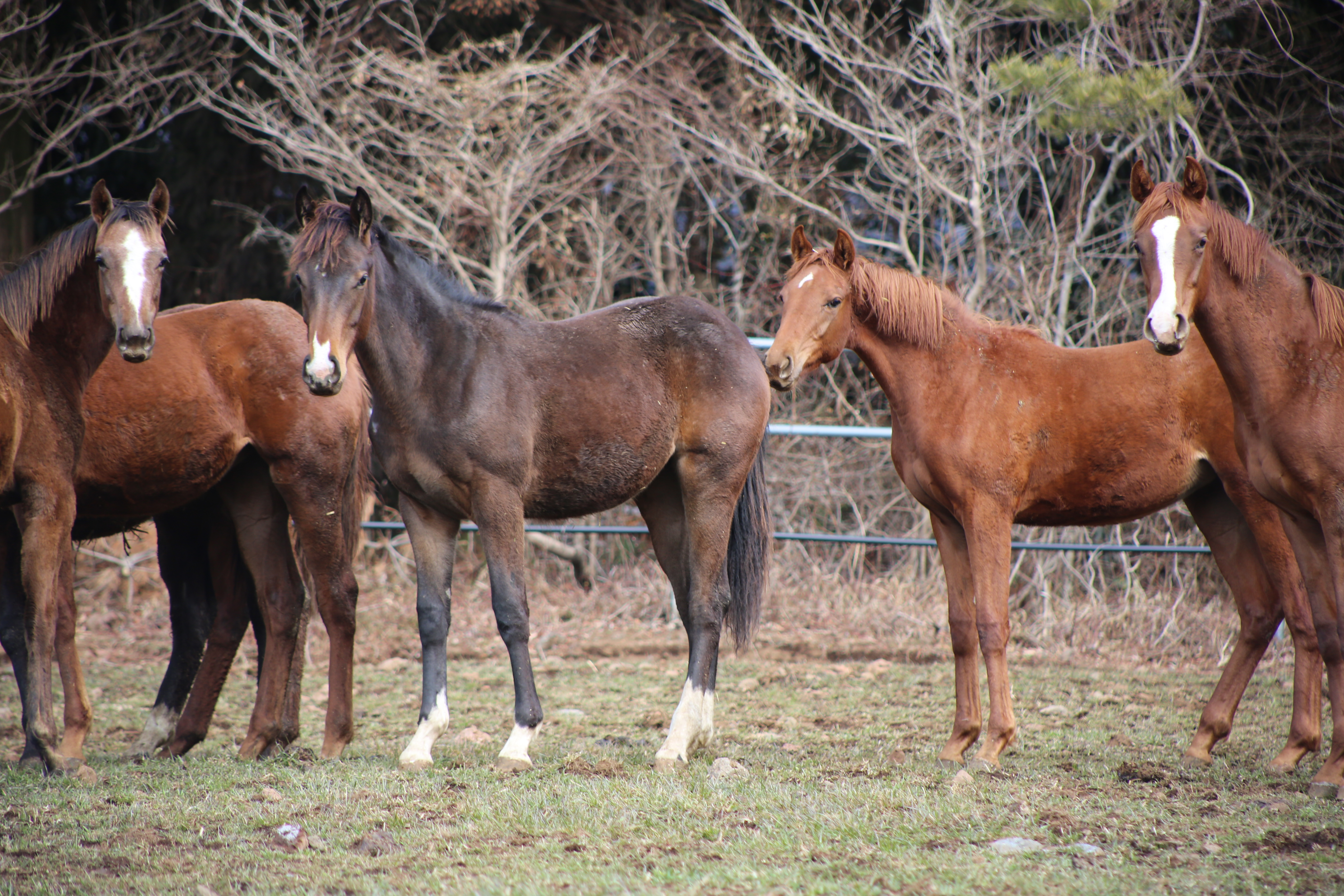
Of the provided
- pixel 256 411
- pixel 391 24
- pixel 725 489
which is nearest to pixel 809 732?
pixel 725 489

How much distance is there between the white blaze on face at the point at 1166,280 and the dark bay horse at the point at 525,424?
1.78 meters

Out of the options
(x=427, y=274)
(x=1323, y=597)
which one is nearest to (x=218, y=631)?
(x=427, y=274)

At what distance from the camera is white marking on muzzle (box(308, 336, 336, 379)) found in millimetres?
3910

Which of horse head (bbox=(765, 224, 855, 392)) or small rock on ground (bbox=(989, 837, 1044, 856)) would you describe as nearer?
small rock on ground (bbox=(989, 837, 1044, 856))

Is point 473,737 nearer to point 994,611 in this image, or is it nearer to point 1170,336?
point 994,611

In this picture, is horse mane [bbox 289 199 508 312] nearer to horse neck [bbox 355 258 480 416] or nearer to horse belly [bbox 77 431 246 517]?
horse neck [bbox 355 258 480 416]

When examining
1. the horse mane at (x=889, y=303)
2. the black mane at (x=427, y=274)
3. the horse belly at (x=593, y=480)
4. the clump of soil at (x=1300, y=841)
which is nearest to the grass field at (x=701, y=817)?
the clump of soil at (x=1300, y=841)

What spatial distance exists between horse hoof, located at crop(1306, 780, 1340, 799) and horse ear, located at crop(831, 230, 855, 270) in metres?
2.60

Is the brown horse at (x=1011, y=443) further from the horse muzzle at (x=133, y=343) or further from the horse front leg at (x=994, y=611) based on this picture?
the horse muzzle at (x=133, y=343)

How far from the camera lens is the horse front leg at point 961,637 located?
14.4 ft

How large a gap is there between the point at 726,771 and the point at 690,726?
0.46 m

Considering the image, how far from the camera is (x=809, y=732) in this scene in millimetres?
5207

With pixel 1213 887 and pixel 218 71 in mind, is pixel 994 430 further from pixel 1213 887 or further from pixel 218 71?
pixel 218 71

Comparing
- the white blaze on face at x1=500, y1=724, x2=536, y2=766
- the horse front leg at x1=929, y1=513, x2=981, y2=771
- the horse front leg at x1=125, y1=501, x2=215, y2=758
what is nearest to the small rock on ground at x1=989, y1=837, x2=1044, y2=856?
the horse front leg at x1=929, y1=513, x2=981, y2=771
